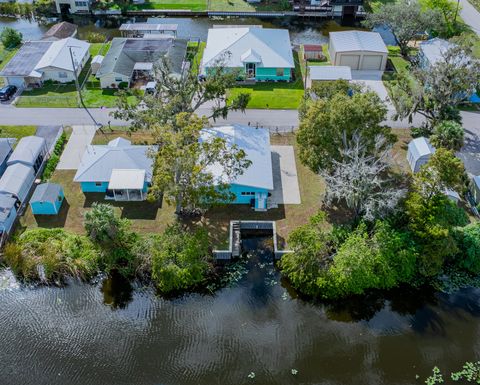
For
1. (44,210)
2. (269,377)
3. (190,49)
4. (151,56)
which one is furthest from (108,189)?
(190,49)

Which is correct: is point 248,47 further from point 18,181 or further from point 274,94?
point 18,181

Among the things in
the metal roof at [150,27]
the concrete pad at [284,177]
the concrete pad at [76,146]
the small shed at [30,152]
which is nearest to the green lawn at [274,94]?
the concrete pad at [284,177]

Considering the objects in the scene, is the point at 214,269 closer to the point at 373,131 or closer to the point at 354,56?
the point at 373,131

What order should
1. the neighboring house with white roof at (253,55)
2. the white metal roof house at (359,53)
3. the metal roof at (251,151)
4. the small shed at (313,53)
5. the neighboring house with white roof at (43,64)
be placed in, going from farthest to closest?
1. the small shed at (313,53)
2. the white metal roof house at (359,53)
3. the neighboring house with white roof at (253,55)
4. the neighboring house with white roof at (43,64)
5. the metal roof at (251,151)

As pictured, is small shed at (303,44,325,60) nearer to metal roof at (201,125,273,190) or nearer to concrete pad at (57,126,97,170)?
metal roof at (201,125,273,190)

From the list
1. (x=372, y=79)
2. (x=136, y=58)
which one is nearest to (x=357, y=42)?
(x=372, y=79)

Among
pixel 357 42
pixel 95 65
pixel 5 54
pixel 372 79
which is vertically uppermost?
pixel 357 42

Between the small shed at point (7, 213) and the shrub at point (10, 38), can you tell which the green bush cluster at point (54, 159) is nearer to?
the small shed at point (7, 213)
